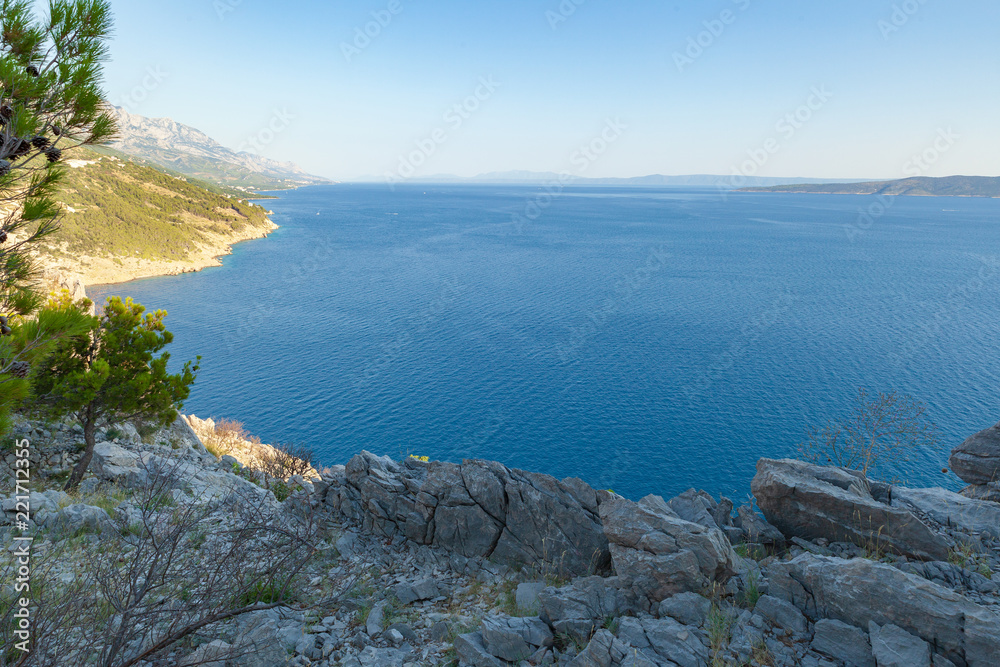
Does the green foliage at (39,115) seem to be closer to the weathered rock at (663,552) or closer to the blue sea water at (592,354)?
the weathered rock at (663,552)

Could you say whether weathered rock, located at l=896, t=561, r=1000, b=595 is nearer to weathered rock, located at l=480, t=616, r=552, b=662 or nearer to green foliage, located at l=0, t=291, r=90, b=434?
weathered rock, located at l=480, t=616, r=552, b=662

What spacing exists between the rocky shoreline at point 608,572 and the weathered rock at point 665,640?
→ 0.03 meters

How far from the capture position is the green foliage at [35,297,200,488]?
69.4 ft

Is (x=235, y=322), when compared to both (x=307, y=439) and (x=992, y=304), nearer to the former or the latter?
(x=307, y=439)

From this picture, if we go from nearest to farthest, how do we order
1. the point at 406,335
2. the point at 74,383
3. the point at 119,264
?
the point at 74,383 → the point at 406,335 → the point at 119,264

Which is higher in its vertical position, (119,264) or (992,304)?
(992,304)

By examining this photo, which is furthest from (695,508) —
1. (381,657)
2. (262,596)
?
(262,596)

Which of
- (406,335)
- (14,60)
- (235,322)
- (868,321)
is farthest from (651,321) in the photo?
(14,60)

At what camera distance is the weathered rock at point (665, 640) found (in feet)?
32.1

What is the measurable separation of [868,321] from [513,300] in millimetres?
61244

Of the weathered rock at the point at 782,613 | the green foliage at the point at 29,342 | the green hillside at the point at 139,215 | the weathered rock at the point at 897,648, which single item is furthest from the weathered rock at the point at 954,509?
the green hillside at the point at 139,215

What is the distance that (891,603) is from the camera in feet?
32.4

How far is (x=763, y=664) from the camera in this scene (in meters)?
9.52

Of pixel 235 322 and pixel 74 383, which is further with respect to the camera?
pixel 235 322
